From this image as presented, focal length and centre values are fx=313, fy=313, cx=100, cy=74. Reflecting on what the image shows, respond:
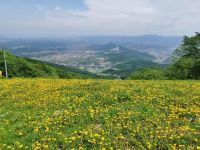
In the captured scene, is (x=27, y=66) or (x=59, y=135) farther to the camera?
(x=27, y=66)

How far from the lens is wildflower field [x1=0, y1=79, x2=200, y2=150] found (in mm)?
11086

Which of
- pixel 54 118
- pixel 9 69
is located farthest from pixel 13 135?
pixel 9 69

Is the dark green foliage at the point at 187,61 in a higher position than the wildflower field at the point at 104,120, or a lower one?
lower

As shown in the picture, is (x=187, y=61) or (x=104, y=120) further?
(x=187, y=61)

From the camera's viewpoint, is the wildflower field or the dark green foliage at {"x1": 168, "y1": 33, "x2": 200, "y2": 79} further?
the dark green foliage at {"x1": 168, "y1": 33, "x2": 200, "y2": 79}

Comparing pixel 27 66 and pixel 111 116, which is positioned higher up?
pixel 111 116

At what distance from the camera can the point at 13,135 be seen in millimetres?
12719

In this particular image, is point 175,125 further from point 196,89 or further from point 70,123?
point 196,89

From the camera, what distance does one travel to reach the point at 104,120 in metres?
13.4

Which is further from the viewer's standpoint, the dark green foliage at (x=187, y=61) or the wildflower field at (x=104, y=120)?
the dark green foliage at (x=187, y=61)

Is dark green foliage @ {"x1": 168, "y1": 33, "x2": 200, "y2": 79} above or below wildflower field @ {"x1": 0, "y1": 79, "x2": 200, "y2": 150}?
below

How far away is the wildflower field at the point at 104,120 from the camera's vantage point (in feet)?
36.4

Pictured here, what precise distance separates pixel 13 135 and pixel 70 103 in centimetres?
441

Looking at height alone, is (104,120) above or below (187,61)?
above
